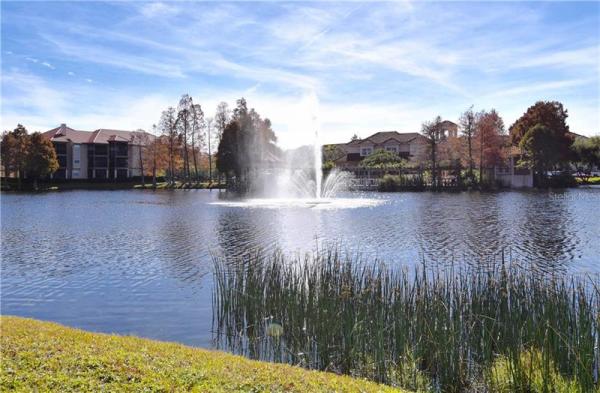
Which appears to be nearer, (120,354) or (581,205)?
(120,354)

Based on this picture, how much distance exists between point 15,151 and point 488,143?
63439mm

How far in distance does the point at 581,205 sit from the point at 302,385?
116ft

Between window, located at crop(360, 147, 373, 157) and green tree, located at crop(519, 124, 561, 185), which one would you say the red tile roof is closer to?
window, located at crop(360, 147, 373, 157)

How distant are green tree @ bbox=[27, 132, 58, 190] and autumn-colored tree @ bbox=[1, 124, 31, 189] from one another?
0.61 metres

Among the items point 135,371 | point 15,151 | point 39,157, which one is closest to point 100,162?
point 39,157

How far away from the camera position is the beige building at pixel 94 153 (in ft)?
285

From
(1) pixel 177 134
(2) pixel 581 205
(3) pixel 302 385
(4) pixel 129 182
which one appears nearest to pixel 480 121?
(2) pixel 581 205

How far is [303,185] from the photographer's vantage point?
165 feet

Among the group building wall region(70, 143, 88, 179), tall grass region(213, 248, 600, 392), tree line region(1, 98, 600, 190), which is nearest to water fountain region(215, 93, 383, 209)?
tree line region(1, 98, 600, 190)

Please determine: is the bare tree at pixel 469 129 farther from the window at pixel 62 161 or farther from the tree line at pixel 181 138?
the window at pixel 62 161

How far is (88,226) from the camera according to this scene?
26891 millimetres

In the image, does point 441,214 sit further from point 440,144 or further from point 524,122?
point 524,122

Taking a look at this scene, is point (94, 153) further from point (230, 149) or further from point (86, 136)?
point (230, 149)

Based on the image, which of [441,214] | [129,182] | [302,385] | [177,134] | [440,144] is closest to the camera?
[302,385]
